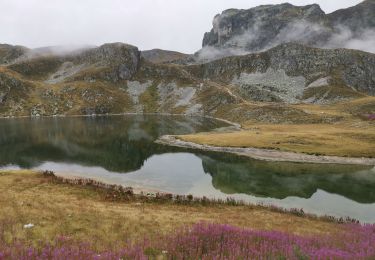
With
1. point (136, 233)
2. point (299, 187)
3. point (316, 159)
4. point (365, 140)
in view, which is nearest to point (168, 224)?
point (136, 233)

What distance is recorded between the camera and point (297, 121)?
6009 inches

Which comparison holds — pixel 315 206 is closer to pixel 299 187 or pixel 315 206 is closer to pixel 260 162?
pixel 299 187

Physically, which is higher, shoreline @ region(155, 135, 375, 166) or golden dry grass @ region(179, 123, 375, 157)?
golden dry grass @ region(179, 123, 375, 157)

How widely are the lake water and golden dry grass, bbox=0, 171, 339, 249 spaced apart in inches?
493

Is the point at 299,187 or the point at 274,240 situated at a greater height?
the point at 274,240

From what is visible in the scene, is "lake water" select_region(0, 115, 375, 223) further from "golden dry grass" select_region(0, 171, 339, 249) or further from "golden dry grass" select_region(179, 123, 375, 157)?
"golden dry grass" select_region(0, 171, 339, 249)

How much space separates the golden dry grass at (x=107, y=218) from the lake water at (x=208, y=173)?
12.5 meters

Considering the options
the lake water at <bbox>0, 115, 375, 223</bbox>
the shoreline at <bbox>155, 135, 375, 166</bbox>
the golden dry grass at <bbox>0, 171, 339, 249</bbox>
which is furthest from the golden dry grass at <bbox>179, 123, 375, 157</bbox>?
the golden dry grass at <bbox>0, 171, 339, 249</bbox>

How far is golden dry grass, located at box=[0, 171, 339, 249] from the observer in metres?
21.5

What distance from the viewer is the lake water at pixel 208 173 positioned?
5150 cm

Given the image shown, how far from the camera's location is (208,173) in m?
67.8

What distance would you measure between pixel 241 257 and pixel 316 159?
73.2 meters

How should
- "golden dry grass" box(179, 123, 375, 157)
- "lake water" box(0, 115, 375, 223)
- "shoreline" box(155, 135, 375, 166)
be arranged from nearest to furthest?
"lake water" box(0, 115, 375, 223) < "shoreline" box(155, 135, 375, 166) < "golden dry grass" box(179, 123, 375, 157)

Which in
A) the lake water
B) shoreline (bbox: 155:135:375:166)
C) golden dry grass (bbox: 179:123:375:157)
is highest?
golden dry grass (bbox: 179:123:375:157)
